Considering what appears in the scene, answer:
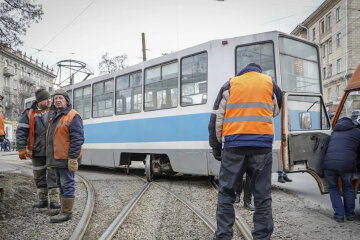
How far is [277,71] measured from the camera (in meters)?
7.43

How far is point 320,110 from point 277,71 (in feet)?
4.66

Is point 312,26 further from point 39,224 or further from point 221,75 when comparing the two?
point 39,224

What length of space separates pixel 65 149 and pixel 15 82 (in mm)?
61130

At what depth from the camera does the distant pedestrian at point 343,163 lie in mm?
5094

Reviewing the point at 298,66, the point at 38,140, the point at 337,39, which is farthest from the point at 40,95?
the point at 337,39

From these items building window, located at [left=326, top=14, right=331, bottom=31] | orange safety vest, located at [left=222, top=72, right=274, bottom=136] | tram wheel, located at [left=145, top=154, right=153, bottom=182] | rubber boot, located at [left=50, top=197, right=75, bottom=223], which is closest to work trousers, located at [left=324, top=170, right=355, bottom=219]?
orange safety vest, located at [left=222, top=72, right=274, bottom=136]

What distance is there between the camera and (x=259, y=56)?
764 cm

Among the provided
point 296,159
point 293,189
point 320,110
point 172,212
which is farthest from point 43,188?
point 293,189

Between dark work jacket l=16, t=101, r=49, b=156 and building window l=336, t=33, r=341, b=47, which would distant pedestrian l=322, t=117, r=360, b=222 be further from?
building window l=336, t=33, r=341, b=47

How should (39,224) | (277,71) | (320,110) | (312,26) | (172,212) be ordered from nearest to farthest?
1. (39,224)
2. (172,212)
3. (320,110)
4. (277,71)
5. (312,26)

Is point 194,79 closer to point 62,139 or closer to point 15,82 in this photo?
point 62,139

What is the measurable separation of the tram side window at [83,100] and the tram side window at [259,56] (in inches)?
247

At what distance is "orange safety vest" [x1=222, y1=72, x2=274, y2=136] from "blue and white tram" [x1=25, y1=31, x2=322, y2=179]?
12.2 feet

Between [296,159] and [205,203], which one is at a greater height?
[296,159]
